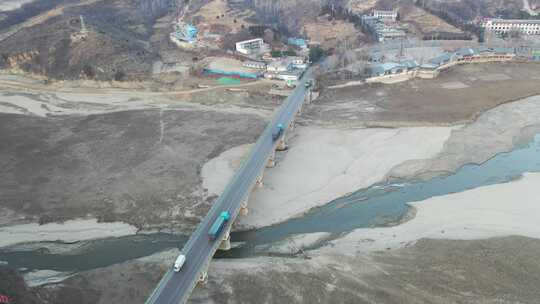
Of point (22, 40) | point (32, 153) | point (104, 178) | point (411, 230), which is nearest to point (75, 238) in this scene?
point (104, 178)

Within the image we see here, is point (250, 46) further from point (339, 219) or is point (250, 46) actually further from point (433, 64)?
point (339, 219)

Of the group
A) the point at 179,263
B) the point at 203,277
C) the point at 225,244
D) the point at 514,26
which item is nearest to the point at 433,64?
the point at 514,26

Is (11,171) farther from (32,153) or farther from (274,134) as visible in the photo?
(274,134)

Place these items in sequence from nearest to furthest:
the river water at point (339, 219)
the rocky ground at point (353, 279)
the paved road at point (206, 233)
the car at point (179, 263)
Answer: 1. the paved road at point (206, 233)
2. the car at point (179, 263)
3. the rocky ground at point (353, 279)
4. the river water at point (339, 219)

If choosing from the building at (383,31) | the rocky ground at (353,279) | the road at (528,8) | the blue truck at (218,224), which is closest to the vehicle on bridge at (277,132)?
the blue truck at (218,224)

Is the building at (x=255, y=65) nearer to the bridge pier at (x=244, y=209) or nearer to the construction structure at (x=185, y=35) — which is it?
the construction structure at (x=185, y=35)

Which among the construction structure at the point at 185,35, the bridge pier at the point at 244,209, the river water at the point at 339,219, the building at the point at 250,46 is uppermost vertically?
the construction structure at the point at 185,35

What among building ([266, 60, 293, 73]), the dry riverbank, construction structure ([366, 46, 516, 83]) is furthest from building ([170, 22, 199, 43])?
the dry riverbank
